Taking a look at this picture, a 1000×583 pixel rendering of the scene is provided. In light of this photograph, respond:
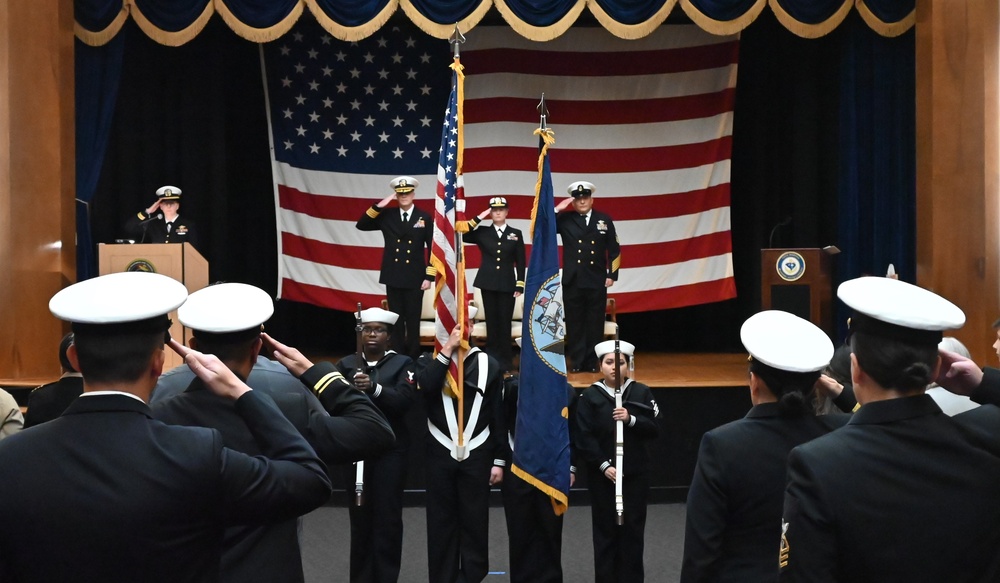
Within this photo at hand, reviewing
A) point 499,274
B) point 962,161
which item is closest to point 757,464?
point 962,161

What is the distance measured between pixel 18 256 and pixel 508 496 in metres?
4.65

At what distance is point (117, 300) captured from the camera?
187 centimetres

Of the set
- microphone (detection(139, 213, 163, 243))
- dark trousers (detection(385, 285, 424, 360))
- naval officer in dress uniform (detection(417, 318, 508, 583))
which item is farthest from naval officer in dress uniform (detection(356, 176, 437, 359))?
naval officer in dress uniform (detection(417, 318, 508, 583))

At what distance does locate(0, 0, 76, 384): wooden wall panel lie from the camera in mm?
8141

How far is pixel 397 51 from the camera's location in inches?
435

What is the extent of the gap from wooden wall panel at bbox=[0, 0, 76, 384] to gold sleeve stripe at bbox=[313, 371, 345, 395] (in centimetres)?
627

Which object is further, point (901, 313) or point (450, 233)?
point (450, 233)

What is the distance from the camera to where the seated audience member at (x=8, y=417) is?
4.05 m

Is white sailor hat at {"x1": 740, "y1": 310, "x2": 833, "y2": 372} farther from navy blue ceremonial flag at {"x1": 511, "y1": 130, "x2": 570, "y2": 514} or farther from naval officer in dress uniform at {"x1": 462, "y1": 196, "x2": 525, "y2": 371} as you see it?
naval officer in dress uniform at {"x1": 462, "y1": 196, "x2": 525, "y2": 371}

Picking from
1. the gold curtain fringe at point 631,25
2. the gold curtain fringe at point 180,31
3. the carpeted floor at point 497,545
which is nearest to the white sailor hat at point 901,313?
the carpeted floor at point 497,545

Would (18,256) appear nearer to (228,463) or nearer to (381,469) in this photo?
(381,469)

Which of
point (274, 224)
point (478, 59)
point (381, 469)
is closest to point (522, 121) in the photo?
point (478, 59)

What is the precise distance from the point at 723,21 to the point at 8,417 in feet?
23.4

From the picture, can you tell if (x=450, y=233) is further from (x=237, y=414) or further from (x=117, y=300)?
(x=117, y=300)
